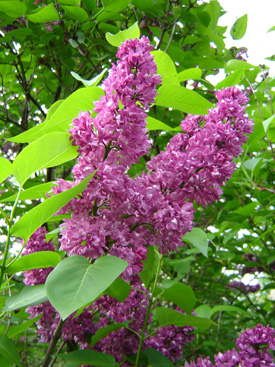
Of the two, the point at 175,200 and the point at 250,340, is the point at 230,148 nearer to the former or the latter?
the point at 175,200

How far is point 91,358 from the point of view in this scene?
123cm

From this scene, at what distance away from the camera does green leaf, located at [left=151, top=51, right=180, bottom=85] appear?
1099 millimetres

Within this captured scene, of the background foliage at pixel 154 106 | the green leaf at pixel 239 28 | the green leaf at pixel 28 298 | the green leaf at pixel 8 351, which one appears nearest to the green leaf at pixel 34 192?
the background foliage at pixel 154 106

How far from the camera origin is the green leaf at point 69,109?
3.13 feet

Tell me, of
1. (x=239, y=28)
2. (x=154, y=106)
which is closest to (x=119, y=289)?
→ (x=154, y=106)

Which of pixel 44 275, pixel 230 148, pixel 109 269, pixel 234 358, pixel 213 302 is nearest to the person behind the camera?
pixel 109 269

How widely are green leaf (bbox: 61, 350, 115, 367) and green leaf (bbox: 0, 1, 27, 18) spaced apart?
1.58 metres

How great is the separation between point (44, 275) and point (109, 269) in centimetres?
57

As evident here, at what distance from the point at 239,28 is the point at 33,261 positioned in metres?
1.96

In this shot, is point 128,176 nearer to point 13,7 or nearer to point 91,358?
point 91,358

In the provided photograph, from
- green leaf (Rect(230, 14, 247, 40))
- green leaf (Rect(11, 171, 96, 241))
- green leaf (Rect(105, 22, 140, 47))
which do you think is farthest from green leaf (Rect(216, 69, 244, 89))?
green leaf (Rect(230, 14, 247, 40))

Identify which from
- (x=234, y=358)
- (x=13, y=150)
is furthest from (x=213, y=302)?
(x=13, y=150)

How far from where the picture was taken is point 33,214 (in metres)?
0.83

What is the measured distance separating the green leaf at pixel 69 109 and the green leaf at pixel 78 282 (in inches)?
14.0
